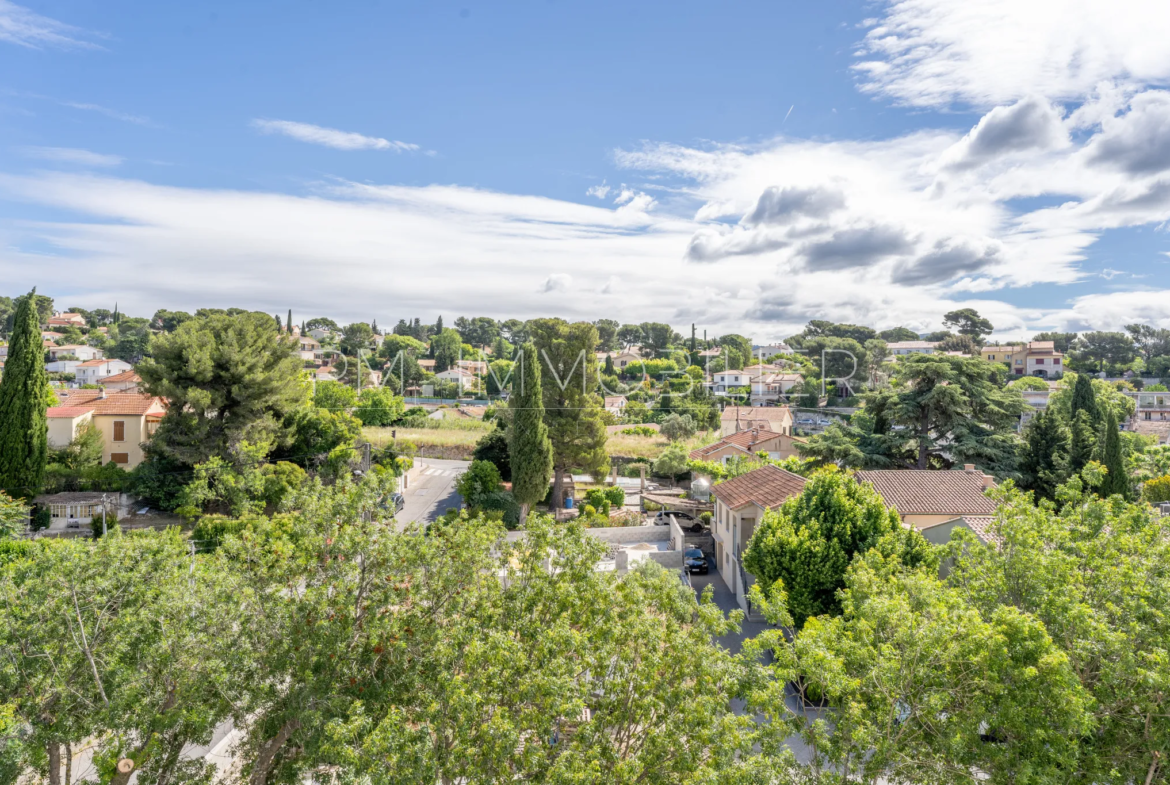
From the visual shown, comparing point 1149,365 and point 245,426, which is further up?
point 1149,365

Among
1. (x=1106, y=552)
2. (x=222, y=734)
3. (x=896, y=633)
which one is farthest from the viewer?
(x=222, y=734)

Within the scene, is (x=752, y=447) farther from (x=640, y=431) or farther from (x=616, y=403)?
(x=616, y=403)

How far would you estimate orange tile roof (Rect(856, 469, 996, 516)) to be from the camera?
21670 mm

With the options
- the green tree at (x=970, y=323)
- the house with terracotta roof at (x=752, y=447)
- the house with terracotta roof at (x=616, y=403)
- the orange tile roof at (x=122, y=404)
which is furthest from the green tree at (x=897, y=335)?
the orange tile roof at (x=122, y=404)

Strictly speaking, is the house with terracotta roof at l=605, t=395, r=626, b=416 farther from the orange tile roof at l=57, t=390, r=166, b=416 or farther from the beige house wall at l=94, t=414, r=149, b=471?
the beige house wall at l=94, t=414, r=149, b=471

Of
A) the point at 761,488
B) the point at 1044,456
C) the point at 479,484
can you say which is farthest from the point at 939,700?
the point at 1044,456

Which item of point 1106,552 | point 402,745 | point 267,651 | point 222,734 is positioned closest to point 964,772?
point 1106,552

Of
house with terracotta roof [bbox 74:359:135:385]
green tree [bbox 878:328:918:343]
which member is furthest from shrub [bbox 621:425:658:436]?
green tree [bbox 878:328:918:343]

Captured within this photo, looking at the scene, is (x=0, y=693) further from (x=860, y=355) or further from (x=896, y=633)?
(x=860, y=355)

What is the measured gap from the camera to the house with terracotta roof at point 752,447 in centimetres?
4069

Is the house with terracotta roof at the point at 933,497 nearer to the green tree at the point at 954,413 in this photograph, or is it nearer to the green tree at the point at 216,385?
the green tree at the point at 954,413

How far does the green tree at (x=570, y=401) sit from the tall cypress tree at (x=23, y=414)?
22.3m

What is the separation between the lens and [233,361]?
30.8 meters

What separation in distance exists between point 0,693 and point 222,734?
6745 millimetres
